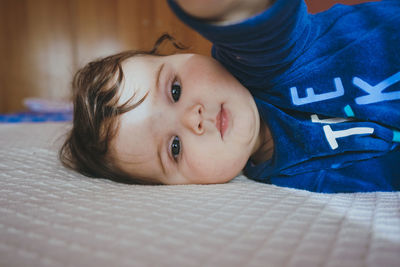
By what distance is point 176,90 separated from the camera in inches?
27.4

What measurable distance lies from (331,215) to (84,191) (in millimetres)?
416

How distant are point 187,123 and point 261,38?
23 cm

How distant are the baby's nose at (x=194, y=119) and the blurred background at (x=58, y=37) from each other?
1959 millimetres

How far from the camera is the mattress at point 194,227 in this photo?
31cm

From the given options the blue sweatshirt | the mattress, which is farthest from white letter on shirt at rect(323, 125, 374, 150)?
the mattress

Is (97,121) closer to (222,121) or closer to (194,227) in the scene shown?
(222,121)

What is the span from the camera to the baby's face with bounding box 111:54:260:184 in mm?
660

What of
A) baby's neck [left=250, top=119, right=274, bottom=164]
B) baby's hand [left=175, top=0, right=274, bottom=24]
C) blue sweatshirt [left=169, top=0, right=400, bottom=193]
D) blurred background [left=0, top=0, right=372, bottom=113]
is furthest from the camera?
blurred background [left=0, top=0, right=372, bottom=113]

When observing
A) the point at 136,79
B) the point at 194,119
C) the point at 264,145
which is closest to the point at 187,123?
the point at 194,119

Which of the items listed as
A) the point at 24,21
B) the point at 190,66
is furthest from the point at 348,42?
the point at 24,21

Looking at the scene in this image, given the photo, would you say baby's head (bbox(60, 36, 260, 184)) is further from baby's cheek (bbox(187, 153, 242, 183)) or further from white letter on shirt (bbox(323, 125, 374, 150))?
white letter on shirt (bbox(323, 125, 374, 150))

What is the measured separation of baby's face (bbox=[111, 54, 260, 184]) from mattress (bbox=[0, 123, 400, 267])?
104mm

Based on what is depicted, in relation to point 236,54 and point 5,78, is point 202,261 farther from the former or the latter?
point 5,78

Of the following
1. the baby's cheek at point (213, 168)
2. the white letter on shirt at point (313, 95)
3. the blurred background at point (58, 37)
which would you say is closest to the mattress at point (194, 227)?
the baby's cheek at point (213, 168)
